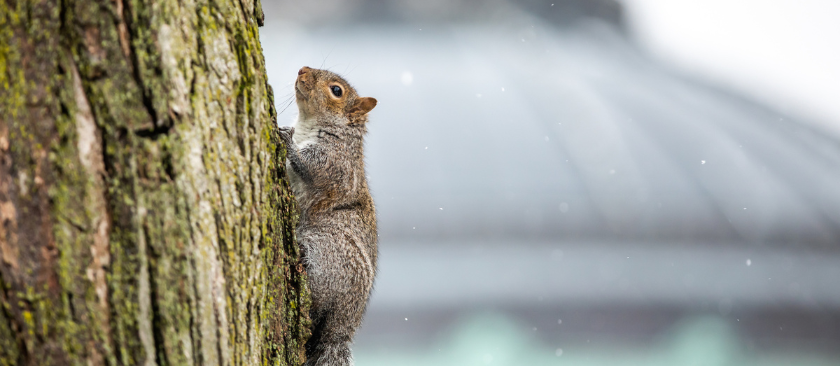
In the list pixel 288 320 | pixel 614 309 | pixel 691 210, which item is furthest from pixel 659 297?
pixel 288 320

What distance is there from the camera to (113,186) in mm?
997

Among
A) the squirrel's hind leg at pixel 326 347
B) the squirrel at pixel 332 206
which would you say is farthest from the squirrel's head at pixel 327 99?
the squirrel's hind leg at pixel 326 347

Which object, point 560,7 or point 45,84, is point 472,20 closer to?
point 560,7

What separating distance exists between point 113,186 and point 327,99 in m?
1.93

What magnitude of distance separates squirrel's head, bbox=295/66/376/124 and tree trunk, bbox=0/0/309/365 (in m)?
1.69

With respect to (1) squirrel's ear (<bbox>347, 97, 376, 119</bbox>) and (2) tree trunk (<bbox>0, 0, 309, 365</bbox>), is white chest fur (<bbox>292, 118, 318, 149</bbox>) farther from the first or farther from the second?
(2) tree trunk (<bbox>0, 0, 309, 365</bbox>)

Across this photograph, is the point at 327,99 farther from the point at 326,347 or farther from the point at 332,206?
the point at 326,347

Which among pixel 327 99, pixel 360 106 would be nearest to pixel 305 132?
pixel 327 99

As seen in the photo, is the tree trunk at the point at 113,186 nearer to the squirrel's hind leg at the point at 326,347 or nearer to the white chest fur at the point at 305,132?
the squirrel's hind leg at the point at 326,347

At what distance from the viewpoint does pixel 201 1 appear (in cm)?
113

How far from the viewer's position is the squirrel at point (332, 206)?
2154mm

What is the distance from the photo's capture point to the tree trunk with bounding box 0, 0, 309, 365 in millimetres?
968

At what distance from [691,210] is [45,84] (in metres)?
9.00

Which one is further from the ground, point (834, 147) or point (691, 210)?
point (691, 210)
